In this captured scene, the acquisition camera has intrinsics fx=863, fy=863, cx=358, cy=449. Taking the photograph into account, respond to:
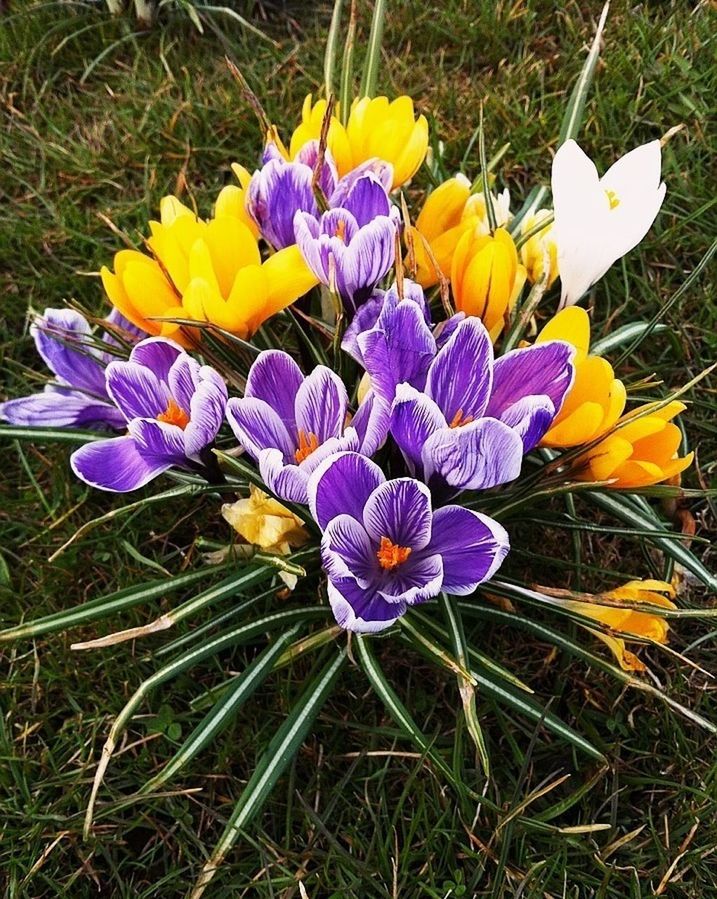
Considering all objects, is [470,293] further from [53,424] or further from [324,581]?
[53,424]

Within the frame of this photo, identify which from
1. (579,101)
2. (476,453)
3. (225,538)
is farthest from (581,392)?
(225,538)

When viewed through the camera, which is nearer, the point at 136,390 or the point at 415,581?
the point at 415,581

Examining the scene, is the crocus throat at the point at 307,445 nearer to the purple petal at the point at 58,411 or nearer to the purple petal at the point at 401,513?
the purple petal at the point at 401,513

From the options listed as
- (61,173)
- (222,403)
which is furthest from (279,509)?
(61,173)

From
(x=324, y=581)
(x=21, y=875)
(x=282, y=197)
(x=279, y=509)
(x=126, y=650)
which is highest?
(x=282, y=197)

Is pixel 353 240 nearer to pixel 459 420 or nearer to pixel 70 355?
pixel 459 420

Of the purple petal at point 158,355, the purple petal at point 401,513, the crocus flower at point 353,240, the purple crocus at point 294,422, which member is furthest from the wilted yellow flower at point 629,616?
the purple petal at point 158,355
